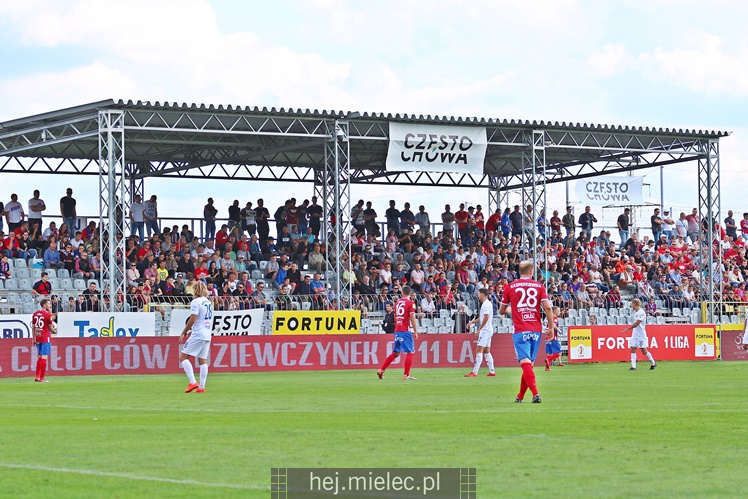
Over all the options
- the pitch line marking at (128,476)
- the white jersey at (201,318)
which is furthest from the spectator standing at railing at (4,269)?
the pitch line marking at (128,476)

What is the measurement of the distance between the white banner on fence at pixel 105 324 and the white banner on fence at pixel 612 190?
23136 millimetres

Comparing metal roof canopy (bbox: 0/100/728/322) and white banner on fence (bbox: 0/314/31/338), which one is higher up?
metal roof canopy (bbox: 0/100/728/322)

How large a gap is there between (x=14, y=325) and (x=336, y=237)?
9.14m

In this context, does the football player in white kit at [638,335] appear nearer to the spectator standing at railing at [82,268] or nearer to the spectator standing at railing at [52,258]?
the spectator standing at railing at [82,268]

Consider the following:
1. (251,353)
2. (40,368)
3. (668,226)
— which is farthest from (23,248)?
(668,226)

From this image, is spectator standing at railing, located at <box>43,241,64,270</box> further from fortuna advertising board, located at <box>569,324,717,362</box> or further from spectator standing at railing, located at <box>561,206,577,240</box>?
spectator standing at railing, located at <box>561,206,577,240</box>

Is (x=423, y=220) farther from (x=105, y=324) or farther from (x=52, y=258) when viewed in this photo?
(x=105, y=324)

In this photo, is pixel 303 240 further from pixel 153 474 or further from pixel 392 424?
pixel 153 474

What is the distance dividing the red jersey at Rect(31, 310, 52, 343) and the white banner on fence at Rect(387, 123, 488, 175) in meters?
12.8

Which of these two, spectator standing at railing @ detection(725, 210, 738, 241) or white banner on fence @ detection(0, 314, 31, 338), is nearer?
white banner on fence @ detection(0, 314, 31, 338)

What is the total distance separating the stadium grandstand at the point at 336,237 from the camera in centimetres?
3466

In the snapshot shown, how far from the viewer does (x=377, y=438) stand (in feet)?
38.7

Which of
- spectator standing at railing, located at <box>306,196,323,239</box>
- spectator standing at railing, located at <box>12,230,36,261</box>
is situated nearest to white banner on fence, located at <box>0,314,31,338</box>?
spectator standing at railing, located at <box>12,230,36,261</box>

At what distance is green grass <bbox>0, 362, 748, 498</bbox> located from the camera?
8828 mm
